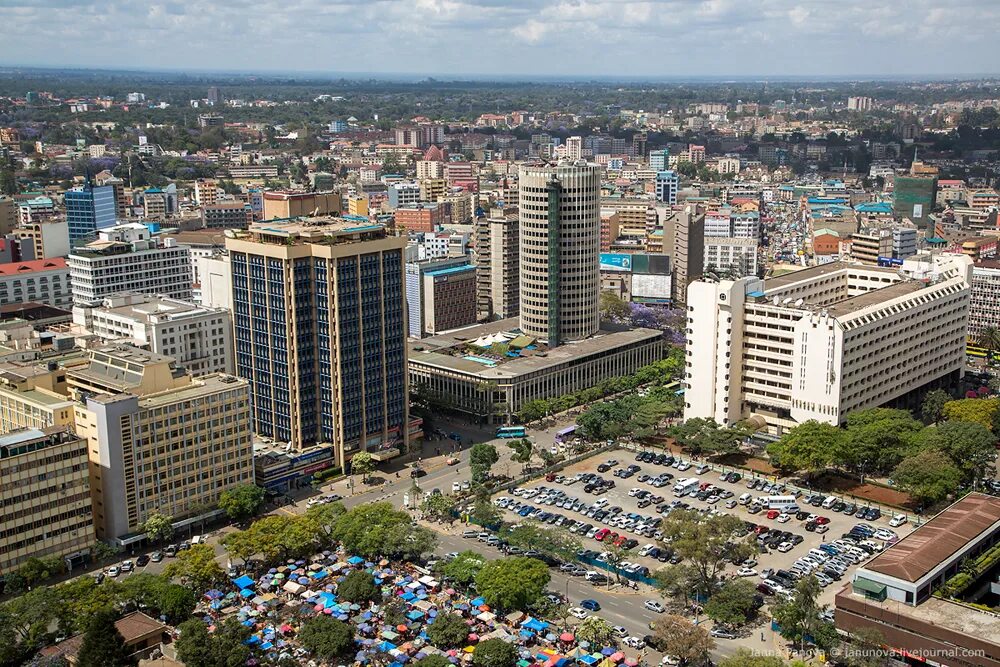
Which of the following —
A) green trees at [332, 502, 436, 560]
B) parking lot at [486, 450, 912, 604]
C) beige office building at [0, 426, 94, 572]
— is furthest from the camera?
parking lot at [486, 450, 912, 604]

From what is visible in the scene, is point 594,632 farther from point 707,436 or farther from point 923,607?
point 707,436

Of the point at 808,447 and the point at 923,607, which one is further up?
the point at 808,447

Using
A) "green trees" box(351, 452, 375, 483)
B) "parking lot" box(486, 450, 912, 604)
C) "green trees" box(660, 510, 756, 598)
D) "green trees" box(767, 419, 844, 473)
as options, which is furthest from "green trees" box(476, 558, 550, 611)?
"green trees" box(767, 419, 844, 473)

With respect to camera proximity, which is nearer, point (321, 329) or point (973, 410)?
point (321, 329)

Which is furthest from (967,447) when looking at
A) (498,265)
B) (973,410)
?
(498,265)

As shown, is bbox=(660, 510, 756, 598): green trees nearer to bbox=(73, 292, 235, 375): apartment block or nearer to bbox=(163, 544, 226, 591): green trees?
bbox=(163, 544, 226, 591): green trees
